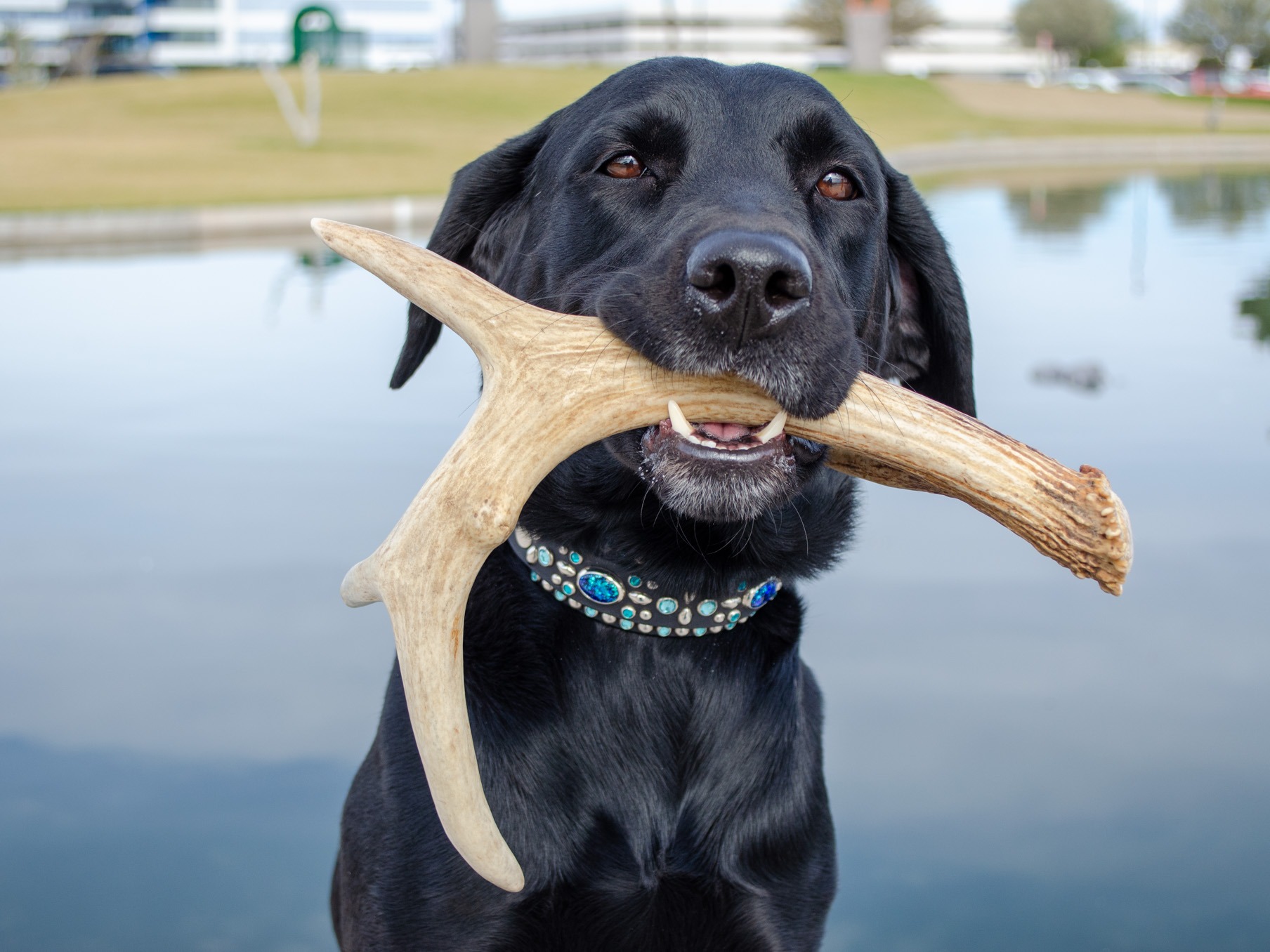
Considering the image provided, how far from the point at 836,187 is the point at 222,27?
96654mm

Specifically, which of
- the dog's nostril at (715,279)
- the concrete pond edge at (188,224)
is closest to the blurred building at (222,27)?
the concrete pond edge at (188,224)

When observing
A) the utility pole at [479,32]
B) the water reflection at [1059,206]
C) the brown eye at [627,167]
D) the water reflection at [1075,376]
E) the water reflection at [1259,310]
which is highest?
the brown eye at [627,167]

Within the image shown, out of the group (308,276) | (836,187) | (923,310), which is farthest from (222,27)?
(836,187)

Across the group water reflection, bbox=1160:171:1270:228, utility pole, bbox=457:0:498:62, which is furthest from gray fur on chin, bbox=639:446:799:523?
utility pole, bbox=457:0:498:62

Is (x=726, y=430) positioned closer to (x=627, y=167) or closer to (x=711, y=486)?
(x=711, y=486)

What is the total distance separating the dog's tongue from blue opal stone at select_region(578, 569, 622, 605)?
1.09ft

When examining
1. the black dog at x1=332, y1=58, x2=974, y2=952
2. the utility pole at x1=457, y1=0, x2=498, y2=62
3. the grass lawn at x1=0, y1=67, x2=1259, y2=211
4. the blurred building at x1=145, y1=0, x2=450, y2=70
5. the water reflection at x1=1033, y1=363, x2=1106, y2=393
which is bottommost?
the blurred building at x1=145, y1=0, x2=450, y2=70

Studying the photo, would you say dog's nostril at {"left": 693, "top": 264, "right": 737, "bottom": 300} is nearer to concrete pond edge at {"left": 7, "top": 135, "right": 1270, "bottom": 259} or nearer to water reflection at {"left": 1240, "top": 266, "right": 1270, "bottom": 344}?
water reflection at {"left": 1240, "top": 266, "right": 1270, "bottom": 344}

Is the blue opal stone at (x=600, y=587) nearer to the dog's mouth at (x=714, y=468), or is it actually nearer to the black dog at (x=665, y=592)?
the black dog at (x=665, y=592)

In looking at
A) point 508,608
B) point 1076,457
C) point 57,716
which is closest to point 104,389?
point 57,716

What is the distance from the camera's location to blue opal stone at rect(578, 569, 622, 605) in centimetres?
227

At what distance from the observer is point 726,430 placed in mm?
2154

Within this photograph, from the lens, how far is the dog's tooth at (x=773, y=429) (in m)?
2.03

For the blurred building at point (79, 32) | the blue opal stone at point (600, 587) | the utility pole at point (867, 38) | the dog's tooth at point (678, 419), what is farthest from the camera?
the blurred building at point (79, 32)
